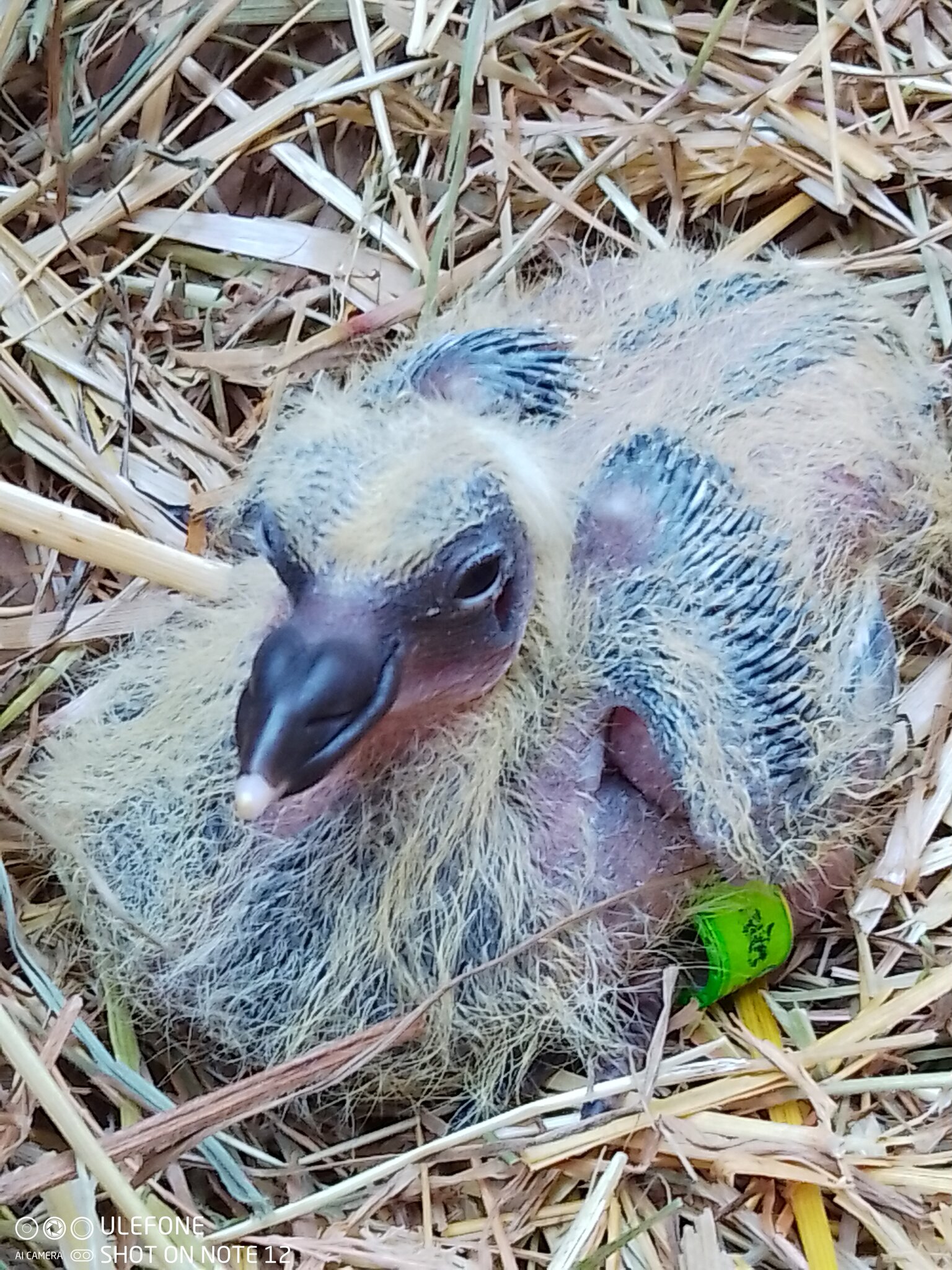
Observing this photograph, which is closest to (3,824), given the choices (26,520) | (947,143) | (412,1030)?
(26,520)

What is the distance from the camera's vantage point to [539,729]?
3.91 feet

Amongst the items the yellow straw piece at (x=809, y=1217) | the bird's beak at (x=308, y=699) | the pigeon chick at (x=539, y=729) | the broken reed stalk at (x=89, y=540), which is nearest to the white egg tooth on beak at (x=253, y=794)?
the bird's beak at (x=308, y=699)

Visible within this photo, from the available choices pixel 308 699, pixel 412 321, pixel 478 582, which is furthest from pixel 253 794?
pixel 412 321

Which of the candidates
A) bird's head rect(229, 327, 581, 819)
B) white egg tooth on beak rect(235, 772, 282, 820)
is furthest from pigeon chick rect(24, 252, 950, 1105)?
white egg tooth on beak rect(235, 772, 282, 820)

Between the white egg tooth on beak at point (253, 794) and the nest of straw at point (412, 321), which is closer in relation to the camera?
the white egg tooth on beak at point (253, 794)

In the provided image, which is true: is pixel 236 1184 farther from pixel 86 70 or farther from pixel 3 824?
pixel 86 70

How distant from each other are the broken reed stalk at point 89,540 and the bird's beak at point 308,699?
23 cm

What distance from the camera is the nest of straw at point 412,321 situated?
3.96 feet

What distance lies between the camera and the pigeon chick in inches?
45.4

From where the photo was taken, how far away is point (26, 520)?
116cm

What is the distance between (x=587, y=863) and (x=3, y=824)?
1.79 ft

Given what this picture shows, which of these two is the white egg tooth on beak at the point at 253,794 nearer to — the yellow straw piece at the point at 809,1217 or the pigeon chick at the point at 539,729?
the pigeon chick at the point at 539,729

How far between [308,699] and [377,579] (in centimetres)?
10

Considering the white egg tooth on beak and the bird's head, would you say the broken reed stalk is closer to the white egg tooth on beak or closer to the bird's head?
the bird's head
